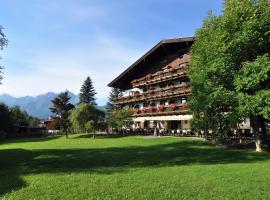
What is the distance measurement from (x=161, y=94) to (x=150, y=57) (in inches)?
310

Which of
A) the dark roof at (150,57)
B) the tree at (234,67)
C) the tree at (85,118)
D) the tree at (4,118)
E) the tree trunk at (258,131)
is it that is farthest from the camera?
the tree at (85,118)

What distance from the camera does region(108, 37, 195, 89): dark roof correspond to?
176 ft

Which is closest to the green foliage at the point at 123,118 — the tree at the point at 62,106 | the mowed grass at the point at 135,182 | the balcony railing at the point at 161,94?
the balcony railing at the point at 161,94

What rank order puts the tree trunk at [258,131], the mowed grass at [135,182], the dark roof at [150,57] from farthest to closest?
the dark roof at [150,57] → the tree trunk at [258,131] → the mowed grass at [135,182]

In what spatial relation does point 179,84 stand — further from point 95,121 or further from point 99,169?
point 99,169

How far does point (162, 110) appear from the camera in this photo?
5397 centimetres

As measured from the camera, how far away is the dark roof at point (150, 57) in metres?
53.7

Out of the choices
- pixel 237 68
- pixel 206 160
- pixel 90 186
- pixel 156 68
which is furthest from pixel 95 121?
pixel 90 186

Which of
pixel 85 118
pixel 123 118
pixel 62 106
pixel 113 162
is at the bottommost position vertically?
pixel 113 162

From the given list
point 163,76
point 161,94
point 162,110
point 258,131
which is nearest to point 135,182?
point 258,131

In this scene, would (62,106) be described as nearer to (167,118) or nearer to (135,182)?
(167,118)

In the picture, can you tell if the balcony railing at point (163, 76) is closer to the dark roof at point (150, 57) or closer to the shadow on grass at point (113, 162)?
the dark roof at point (150, 57)

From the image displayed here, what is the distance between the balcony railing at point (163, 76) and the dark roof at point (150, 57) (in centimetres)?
232

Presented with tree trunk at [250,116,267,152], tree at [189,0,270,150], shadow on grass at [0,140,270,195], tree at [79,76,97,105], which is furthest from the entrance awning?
tree at [79,76,97,105]
